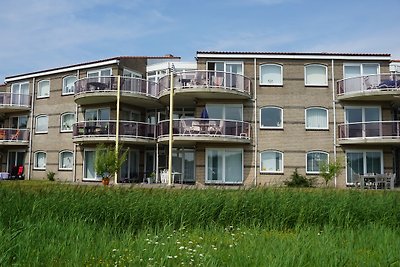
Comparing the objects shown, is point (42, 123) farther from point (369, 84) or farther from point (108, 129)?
point (369, 84)

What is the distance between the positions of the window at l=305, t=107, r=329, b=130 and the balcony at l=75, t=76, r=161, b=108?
9.74 metres

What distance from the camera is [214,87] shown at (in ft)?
78.7

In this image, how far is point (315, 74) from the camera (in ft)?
85.9

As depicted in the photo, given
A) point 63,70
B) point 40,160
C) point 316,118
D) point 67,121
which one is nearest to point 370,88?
point 316,118

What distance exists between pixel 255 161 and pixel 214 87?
5.16 m

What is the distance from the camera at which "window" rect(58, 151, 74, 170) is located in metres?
28.8

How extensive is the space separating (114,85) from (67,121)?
5.82 metres

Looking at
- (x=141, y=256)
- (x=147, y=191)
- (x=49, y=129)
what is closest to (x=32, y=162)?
(x=49, y=129)

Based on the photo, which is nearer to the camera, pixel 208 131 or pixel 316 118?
pixel 208 131

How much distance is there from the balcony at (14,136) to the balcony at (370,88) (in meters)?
22.4

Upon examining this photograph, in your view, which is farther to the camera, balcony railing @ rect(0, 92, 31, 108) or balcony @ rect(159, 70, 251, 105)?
balcony railing @ rect(0, 92, 31, 108)

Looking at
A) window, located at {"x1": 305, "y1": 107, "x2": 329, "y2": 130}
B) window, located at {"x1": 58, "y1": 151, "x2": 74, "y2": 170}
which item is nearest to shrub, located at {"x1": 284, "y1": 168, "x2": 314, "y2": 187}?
window, located at {"x1": 305, "y1": 107, "x2": 329, "y2": 130}

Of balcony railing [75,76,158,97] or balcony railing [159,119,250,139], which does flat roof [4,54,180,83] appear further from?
balcony railing [159,119,250,139]

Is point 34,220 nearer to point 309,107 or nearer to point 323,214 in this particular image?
point 323,214
